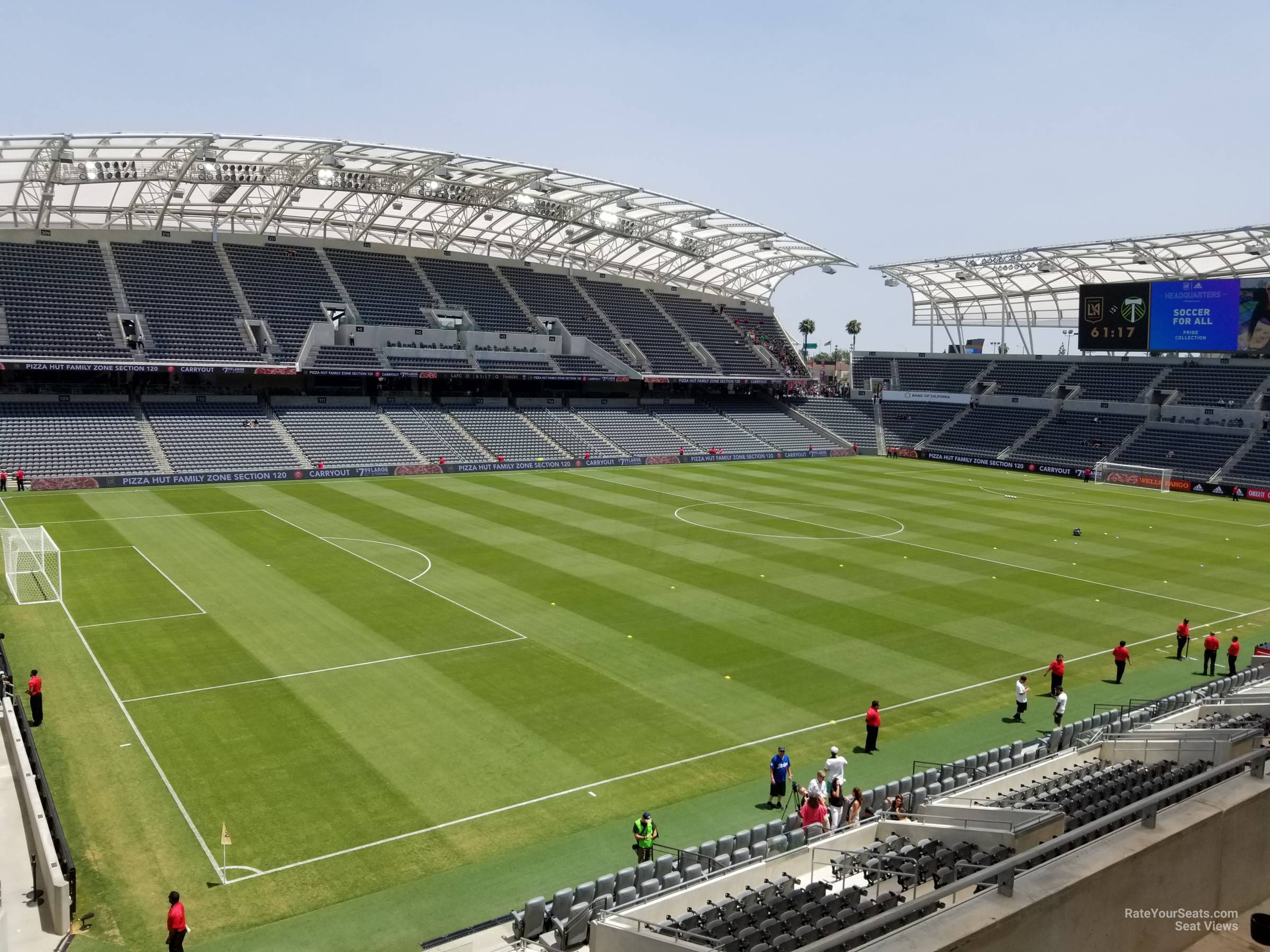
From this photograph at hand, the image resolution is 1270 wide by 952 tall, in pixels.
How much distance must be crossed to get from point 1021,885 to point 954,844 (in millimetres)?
4946

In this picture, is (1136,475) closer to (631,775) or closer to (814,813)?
(631,775)

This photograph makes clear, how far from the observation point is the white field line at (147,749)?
14.8 m

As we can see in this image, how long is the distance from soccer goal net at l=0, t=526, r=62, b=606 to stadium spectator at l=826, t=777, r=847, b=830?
23225 millimetres

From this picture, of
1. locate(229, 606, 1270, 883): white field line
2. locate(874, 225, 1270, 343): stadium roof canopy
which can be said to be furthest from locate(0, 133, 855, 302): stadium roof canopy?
locate(229, 606, 1270, 883): white field line

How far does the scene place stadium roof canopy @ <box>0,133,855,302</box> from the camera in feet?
171

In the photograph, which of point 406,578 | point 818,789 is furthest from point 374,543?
point 818,789

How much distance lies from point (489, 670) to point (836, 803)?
9886 millimetres

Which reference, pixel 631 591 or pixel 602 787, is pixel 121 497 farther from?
pixel 602 787

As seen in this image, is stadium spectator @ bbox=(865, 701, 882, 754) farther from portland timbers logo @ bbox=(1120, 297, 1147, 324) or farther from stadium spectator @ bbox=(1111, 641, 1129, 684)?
A: portland timbers logo @ bbox=(1120, 297, 1147, 324)

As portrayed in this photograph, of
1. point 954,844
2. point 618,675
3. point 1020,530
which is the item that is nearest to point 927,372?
point 1020,530

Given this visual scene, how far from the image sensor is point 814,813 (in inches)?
600

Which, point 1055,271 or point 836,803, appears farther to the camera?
point 1055,271

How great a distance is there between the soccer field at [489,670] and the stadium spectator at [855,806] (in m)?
1.98

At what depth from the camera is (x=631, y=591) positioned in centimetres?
3067
